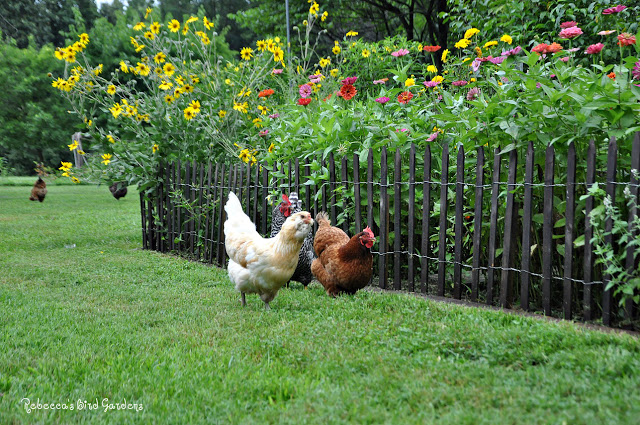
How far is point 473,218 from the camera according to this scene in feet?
17.0

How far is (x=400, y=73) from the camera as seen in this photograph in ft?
A: 19.9

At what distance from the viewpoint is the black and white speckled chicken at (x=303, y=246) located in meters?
5.69

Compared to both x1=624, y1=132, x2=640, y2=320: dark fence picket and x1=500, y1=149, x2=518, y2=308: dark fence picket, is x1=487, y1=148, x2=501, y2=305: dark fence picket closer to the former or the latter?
x1=500, y1=149, x2=518, y2=308: dark fence picket

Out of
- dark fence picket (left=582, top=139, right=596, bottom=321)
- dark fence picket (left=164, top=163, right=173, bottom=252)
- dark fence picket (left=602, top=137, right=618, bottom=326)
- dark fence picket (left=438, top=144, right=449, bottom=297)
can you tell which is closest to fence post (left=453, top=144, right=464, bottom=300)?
dark fence picket (left=438, top=144, right=449, bottom=297)

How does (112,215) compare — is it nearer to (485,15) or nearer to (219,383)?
(485,15)

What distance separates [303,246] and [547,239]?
8.01 ft

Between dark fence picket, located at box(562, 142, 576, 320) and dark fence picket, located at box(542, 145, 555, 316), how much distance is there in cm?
12

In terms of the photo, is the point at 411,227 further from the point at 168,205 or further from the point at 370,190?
the point at 168,205

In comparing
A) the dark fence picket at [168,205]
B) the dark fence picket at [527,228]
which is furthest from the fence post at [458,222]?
the dark fence picket at [168,205]

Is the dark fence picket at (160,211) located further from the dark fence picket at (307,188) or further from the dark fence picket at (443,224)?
Answer: the dark fence picket at (443,224)

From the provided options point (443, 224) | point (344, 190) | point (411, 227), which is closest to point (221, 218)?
point (344, 190)

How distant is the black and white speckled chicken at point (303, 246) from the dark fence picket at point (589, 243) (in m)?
2.64

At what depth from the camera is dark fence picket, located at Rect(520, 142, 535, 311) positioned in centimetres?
435

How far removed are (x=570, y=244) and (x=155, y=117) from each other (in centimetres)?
619
